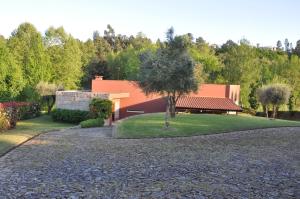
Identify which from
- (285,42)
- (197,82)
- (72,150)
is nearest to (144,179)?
(72,150)

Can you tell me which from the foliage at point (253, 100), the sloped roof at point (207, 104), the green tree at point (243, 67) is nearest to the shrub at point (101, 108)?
the sloped roof at point (207, 104)

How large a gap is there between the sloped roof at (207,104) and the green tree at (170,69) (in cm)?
1840

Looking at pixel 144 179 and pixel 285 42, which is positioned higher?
pixel 285 42

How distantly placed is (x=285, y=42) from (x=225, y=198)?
471ft

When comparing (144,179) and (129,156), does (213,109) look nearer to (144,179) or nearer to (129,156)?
(129,156)

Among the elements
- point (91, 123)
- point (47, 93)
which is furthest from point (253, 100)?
point (91, 123)

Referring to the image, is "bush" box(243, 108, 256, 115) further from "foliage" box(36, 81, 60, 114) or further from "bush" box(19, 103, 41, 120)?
"bush" box(19, 103, 41, 120)

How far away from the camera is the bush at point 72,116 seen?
35.2m

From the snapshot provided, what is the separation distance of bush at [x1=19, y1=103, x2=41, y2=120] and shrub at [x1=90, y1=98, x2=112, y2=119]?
6.17m

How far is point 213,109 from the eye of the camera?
42.4 m

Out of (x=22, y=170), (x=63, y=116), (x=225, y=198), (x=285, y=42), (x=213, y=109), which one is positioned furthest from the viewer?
(x=285, y=42)

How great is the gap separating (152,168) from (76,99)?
2489 cm

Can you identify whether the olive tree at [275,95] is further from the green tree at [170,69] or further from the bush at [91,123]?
the green tree at [170,69]

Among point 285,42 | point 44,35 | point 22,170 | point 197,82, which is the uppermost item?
point 285,42
